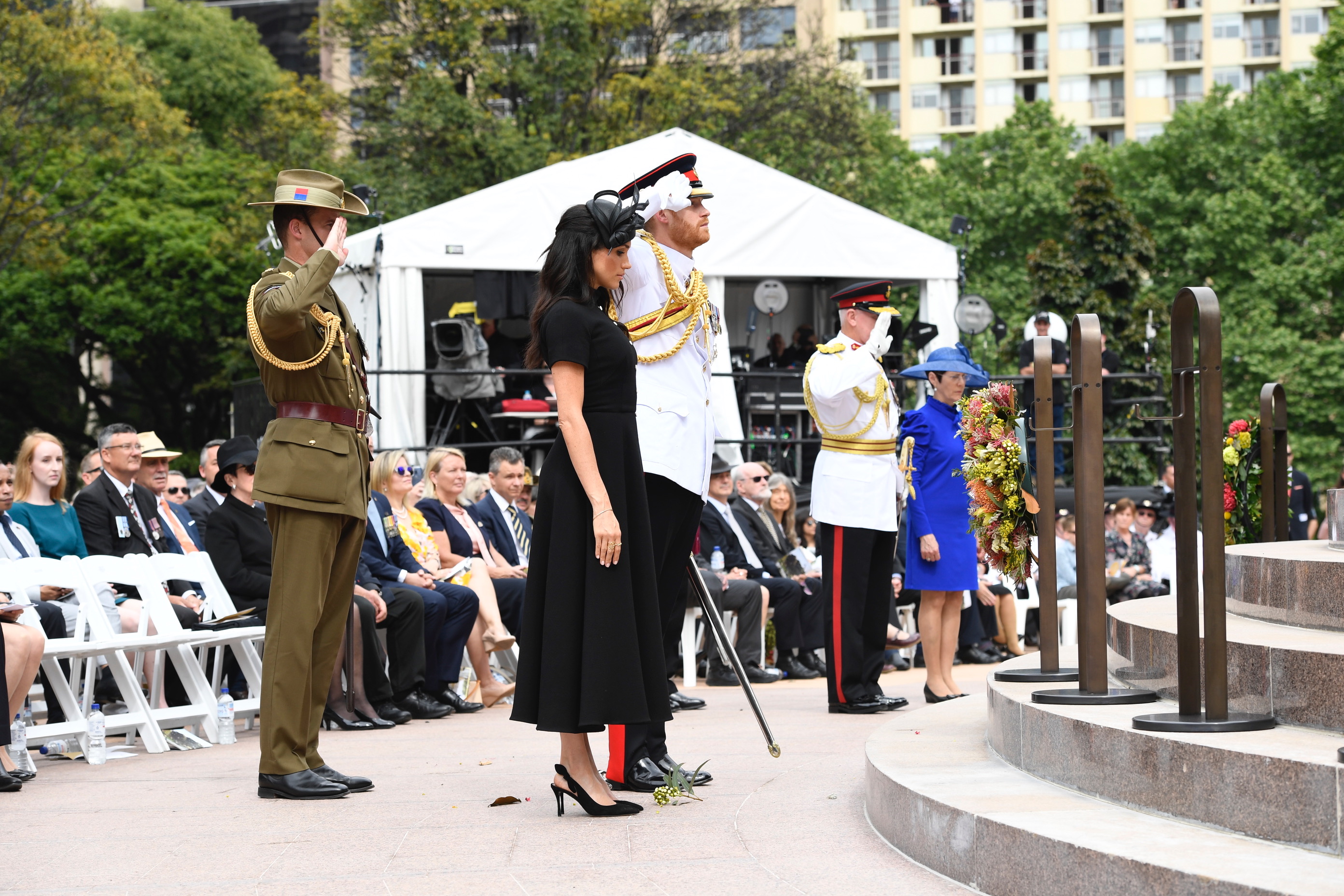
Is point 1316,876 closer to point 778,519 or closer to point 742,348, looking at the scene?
point 778,519

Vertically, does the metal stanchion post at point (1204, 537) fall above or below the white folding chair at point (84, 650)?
→ above

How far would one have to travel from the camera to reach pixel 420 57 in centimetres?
3247

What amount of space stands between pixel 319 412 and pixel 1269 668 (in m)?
3.32

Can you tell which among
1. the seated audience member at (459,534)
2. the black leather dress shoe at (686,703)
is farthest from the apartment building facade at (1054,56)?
the black leather dress shoe at (686,703)

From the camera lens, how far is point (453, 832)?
16.2 feet

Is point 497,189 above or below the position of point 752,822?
above

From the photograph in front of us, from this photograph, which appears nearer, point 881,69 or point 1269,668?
point 1269,668

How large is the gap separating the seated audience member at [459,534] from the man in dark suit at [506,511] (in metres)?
0.28

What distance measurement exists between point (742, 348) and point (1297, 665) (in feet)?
50.4

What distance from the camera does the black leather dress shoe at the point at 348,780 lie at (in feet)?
18.8

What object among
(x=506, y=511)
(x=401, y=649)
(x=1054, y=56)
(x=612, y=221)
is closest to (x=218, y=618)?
(x=401, y=649)

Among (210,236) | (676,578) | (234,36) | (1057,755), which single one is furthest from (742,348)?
(234,36)

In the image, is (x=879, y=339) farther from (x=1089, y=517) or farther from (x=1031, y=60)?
(x=1031, y=60)

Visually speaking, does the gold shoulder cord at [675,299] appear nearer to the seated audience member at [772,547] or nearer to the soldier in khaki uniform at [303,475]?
the soldier in khaki uniform at [303,475]
